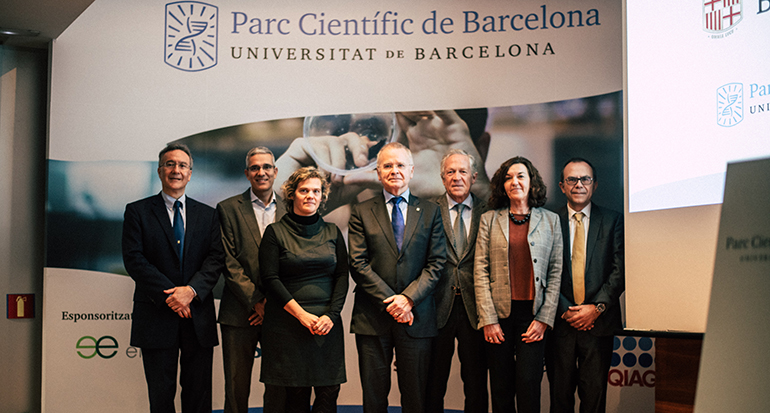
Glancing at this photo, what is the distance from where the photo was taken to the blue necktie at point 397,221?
3.63m

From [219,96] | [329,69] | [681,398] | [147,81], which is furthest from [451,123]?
[681,398]

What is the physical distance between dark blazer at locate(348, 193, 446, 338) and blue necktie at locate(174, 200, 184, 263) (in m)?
1.15

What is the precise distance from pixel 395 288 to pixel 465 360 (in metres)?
0.71

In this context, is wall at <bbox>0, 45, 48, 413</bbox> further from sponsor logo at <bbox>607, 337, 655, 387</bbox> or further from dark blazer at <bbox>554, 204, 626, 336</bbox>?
sponsor logo at <bbox>607, 337, 655, 387</bbox>

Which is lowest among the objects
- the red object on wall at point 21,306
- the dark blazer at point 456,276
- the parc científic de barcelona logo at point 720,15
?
the red object on wall at point 21,306

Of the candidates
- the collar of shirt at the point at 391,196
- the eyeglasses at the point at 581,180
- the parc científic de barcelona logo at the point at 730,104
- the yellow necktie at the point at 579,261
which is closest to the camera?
the parc científic de barcelona logo at the point at 730,104

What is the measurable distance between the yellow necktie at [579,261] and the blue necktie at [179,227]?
A: 8.72 ft

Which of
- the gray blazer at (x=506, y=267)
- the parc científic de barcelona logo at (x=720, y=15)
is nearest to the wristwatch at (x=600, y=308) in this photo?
the gray blazer at (x=506, y=267)

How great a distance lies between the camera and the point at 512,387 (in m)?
3.64

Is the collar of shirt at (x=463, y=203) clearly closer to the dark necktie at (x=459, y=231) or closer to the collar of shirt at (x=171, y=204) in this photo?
the dark necktie at (x=459, y=231)

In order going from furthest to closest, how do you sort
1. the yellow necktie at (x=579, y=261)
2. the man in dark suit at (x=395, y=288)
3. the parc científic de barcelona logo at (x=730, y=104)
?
1. the yellow necktie at (x=579, y=261)
2. the man in dark suit at (x=395, y=288)
3. the parc científic de barcelona logo at (x=730, y=104)

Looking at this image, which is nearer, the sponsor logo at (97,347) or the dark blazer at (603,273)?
the dark blazer at (603,273)

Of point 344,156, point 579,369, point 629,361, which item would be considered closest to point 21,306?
point 344,156

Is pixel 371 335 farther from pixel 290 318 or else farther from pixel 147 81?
pixel 147 81
